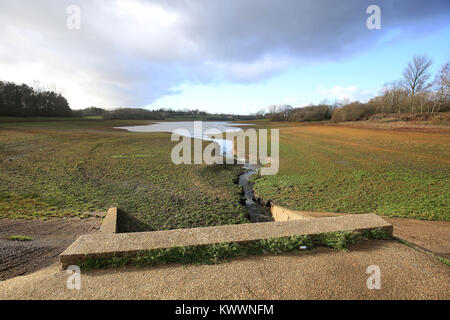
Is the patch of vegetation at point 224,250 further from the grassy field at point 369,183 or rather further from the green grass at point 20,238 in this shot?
the grassy field at point 369,183

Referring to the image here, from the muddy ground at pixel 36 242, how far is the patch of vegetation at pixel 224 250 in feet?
6.14

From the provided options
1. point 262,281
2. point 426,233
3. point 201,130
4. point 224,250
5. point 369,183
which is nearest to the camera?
point 262,281

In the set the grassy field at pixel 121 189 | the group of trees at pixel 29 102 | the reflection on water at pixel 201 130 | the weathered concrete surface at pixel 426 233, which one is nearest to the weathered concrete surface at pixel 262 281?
the weathered concrete surface at pixel 426 233

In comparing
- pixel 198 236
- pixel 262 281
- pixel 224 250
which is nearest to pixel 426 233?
pixel 262 281

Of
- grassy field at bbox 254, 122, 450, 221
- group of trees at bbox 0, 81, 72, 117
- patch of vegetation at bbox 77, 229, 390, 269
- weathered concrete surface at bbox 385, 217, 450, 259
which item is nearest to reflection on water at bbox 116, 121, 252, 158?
grassy field at bbox 254, 122, 450, 221

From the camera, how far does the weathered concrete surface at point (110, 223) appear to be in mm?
6029

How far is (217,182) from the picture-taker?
13.0 meters

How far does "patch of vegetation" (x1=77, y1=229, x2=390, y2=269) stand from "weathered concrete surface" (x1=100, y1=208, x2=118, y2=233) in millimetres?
2932

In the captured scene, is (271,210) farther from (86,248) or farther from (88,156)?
(88,156)

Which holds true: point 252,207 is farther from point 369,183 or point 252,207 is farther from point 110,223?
point 369,183

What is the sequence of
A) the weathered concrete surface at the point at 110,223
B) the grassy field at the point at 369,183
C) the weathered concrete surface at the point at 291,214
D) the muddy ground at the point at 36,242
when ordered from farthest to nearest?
the grassy field at the point at 369,183
the weathered concrete surface at the point at 291,214
the weathered concrete surface at the point at 110,223
the muddy ground at the point at 36,242

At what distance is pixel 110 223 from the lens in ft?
21.5

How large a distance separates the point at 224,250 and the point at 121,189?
924 centimetres
